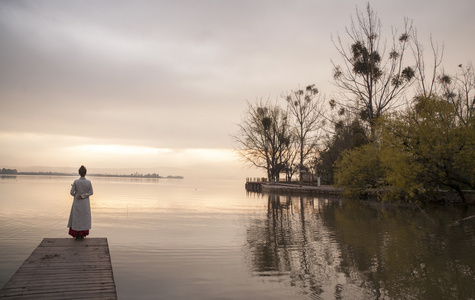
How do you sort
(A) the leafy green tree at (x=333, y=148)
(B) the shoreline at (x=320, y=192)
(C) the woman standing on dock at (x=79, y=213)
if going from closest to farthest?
(C) the woman standing on dock at (x=79, y=213) < (B) the shoreline at (x=320, y=192) < (A) the leafy green tree at (x=333, y=148)

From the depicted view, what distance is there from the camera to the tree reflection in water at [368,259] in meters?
7.26

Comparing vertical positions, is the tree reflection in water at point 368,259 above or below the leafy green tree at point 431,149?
below

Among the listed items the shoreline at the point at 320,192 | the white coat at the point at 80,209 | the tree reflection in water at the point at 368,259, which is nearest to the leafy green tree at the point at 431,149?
the shoreline at the point at 320,192

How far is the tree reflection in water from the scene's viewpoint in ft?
23.8

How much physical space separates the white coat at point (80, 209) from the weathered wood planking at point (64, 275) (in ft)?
3.12

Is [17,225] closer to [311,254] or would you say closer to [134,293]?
[134,293]

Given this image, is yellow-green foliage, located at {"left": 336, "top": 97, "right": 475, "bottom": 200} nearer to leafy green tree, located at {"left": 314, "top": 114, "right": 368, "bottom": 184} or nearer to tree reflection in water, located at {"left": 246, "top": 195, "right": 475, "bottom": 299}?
tree reflection in water, located at {"left": 246, "top": 195, "right": 475, "bottom": 299}

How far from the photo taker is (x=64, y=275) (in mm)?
6094

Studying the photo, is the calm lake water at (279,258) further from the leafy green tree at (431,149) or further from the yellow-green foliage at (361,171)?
the yellow-green foliage at (361,171)

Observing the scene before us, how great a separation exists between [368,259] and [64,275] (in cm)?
720

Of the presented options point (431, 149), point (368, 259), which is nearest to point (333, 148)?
point (431, 149)

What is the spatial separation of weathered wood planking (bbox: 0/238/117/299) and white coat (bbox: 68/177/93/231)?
95cm

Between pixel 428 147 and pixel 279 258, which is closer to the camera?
pixel 279 258

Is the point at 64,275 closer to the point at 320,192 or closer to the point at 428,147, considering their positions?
the point at 428,147
